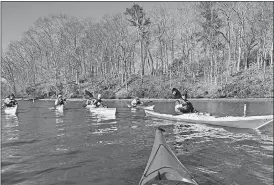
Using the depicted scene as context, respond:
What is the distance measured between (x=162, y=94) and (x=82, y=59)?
2345cm

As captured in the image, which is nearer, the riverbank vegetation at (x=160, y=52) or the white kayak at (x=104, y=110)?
the white kayak at (x=104, y=110)

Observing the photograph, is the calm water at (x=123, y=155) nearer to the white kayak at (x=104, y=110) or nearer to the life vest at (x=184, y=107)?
the life vest at (x=184, y=107)

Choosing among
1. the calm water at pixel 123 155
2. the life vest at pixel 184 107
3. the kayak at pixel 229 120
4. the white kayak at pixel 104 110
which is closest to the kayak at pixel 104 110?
the white kayak at pixel 104 110

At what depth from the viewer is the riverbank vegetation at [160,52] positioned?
120ft

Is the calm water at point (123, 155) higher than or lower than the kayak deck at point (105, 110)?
lower

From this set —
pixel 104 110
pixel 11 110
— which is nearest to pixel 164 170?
pixel 104 110

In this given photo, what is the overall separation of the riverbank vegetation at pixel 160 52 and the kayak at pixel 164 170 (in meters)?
31.9

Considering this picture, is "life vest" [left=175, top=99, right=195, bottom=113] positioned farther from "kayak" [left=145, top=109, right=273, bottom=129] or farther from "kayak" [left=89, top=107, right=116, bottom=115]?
"kayak" [left=89, top=107, right=116, bottom=115]

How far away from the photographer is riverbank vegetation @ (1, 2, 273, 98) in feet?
120

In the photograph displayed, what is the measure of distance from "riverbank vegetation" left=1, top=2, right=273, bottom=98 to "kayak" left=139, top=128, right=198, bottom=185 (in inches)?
1254

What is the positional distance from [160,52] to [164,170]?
4474 centimetres

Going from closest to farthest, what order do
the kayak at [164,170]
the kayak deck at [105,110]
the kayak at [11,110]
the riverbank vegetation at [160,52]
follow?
the kayak at [164,170]
the kayak deck at [105,110]
the kayak at [11,110]
the riverbank vegetation at [160,52]

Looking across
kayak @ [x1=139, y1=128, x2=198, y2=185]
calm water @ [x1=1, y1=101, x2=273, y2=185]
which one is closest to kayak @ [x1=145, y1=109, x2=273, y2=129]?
calm water @ [x1=1, y1=101, x2=273, y2=185]

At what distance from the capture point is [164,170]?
5.03m
